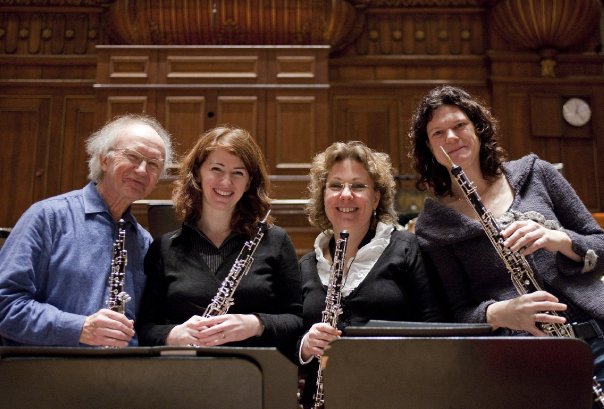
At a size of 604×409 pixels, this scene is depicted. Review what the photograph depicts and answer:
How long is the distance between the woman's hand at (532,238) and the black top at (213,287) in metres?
0.58

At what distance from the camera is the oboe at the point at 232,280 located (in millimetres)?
1466

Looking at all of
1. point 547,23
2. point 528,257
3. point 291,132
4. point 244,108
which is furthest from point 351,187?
point 547,23

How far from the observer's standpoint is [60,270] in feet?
4.91

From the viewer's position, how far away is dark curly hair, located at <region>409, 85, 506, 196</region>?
5.56 feet

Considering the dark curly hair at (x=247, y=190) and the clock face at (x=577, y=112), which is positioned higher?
the clock face at (x=577, y=112)

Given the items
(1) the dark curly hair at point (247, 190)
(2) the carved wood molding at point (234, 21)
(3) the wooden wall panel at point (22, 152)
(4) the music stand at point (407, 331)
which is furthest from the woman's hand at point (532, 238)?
(3) the wooden wall panel at point (22, 152)

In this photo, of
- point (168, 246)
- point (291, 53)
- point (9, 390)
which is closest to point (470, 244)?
point (168, 246)

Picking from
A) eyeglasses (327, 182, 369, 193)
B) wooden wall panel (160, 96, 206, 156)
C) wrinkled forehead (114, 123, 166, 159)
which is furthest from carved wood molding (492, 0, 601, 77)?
wrinkled forehead (114, 123, 166, 159)

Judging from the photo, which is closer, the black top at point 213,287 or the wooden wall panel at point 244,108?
the black top at point 213,287

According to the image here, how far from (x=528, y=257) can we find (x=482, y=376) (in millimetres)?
653

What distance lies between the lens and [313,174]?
1.84 meters

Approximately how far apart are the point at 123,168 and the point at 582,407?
130 centimetres

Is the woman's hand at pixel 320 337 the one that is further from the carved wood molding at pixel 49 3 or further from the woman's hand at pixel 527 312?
the carved wood molding at pixel 49 3

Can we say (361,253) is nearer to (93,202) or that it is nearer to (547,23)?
(93,202)
